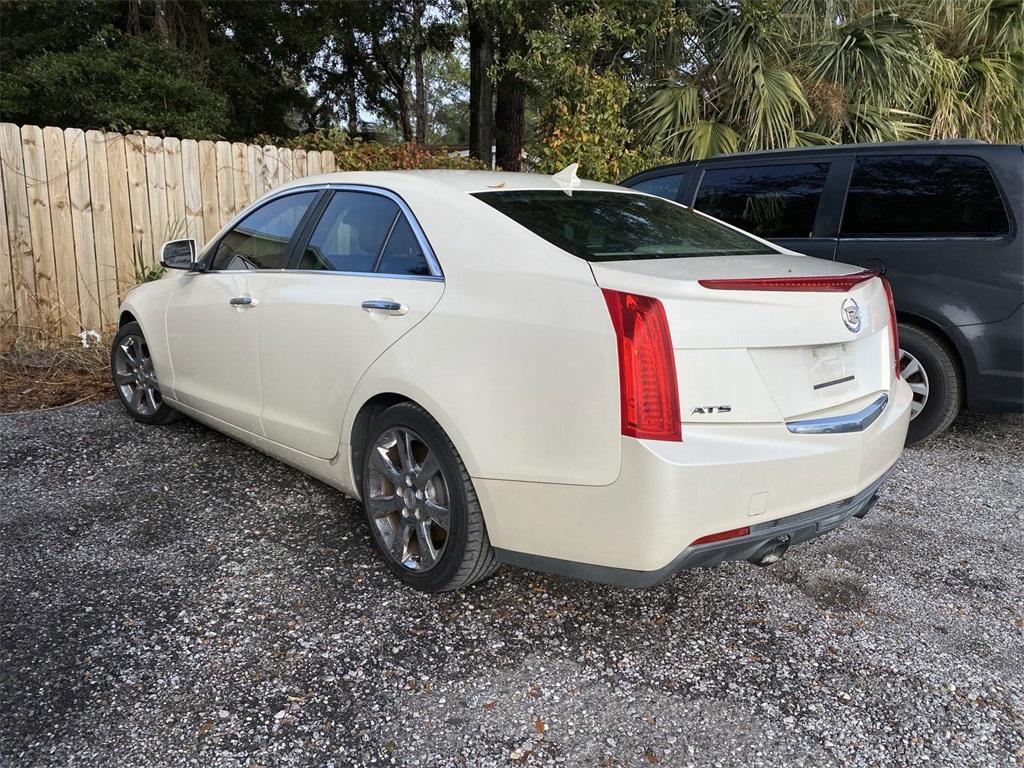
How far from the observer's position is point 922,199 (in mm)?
4566

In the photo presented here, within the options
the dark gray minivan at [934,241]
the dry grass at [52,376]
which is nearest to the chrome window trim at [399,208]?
the dry grass at [52,376]

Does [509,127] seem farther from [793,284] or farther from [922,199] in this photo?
[793,284]

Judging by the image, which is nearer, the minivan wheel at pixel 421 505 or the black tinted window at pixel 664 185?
the minivan wheel at pixel 421 505

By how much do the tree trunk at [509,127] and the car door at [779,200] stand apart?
691 cm

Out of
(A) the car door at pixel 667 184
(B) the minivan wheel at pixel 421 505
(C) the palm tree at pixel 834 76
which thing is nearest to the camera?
(B) the minivan wheel at pixel 421 505

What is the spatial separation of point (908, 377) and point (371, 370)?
326 centimetres

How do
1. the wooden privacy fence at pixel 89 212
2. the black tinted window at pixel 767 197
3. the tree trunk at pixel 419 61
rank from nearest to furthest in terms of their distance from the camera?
the black tinted window at pixel 767 197 < the wooden privacy fence at pixel 89 212 < the tree trunk at pixel 419 61

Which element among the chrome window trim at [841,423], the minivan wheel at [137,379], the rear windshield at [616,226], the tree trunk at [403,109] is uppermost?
the tree trunk at [403,109]

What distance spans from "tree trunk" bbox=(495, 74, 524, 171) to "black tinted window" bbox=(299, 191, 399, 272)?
8951mm

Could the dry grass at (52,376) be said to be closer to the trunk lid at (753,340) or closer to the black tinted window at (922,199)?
the trunk lid at (753,340)

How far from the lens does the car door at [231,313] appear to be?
3.75 metres

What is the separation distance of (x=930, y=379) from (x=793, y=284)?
253cm

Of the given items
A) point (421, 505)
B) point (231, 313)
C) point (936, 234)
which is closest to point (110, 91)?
point (231, 313)

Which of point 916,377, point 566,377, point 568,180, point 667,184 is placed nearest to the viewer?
point 566,377
